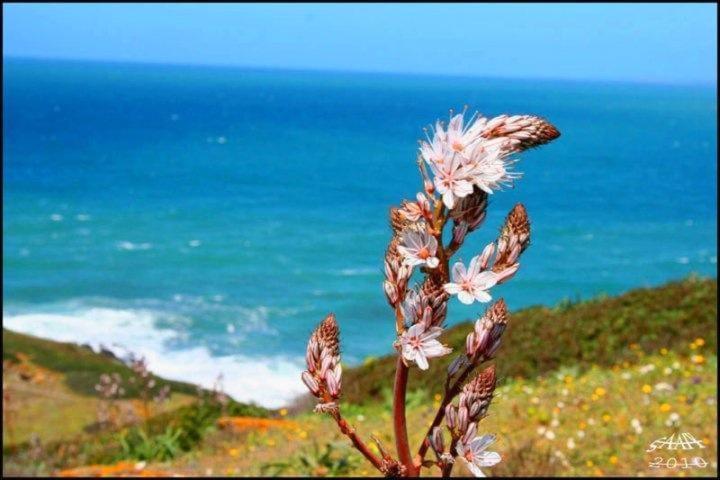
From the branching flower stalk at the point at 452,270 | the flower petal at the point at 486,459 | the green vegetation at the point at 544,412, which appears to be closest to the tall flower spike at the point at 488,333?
the branching flower stalk at the point at 452,270

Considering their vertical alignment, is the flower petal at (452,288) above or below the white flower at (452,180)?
below

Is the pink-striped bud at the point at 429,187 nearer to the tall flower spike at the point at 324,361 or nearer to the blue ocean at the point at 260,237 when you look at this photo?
the tall flower spike at the point at 324,361

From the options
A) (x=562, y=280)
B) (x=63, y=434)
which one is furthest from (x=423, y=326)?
(x=562, y=280)

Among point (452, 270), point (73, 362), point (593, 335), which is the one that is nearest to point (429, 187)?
Answer: point (452, 270)

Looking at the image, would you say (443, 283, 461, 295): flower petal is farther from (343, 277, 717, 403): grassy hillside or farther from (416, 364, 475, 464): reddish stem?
(343, 277, 717, 403): grassy hillside

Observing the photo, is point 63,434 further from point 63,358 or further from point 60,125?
point 60,125

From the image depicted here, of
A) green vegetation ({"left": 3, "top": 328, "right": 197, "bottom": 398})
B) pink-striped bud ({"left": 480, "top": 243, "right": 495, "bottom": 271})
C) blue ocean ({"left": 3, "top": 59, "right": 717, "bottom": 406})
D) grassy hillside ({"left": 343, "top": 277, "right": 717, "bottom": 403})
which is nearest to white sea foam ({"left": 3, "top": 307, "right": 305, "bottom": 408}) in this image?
blue ocean ({"left": 3, "top": 59, "right": 717, "bottom": 406})
